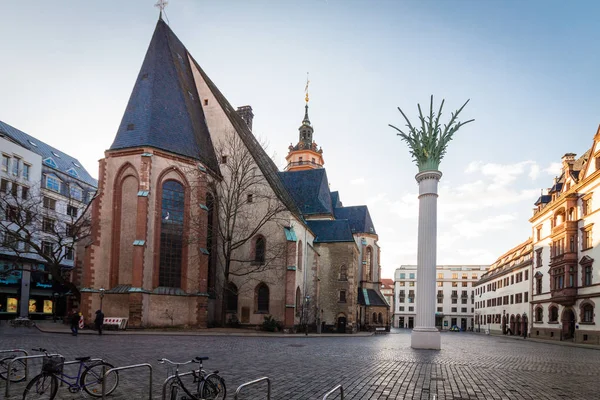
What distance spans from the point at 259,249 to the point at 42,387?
3213 cm

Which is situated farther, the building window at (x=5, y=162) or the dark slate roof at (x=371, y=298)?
the dark slate roof at (x=371, y=298)

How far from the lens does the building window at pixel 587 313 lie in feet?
124

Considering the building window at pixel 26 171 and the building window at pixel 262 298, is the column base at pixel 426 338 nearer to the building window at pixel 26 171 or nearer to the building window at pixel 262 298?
the building window at pixel 262 298

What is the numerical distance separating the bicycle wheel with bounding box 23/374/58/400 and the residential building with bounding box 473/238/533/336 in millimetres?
54017

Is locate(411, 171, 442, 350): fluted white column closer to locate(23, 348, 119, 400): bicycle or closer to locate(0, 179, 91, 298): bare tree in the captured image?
locate(23, 348, 119, 400): bicycle

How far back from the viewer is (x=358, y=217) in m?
60.3

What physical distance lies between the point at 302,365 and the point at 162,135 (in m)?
23.6

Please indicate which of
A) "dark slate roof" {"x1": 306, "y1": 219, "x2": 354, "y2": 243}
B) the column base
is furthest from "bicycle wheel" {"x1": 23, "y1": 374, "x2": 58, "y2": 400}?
"dark slate roof" {"x1": 306, "y1": 219, "x2": 354, "y2": 243}

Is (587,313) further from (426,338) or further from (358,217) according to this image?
(358,217)

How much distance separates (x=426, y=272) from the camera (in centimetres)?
2317

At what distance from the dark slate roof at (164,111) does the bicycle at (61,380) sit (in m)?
25.2

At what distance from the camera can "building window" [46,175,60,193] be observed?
54.0m

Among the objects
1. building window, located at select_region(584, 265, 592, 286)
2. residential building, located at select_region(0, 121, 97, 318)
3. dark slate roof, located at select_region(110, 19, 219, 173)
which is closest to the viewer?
dark slate roof, located at select_region(110, 19, 219, 173)

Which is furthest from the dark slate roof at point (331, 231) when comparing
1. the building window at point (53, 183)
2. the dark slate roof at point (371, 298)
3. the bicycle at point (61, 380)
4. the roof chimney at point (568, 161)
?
the bicycle at point (61, 380)
